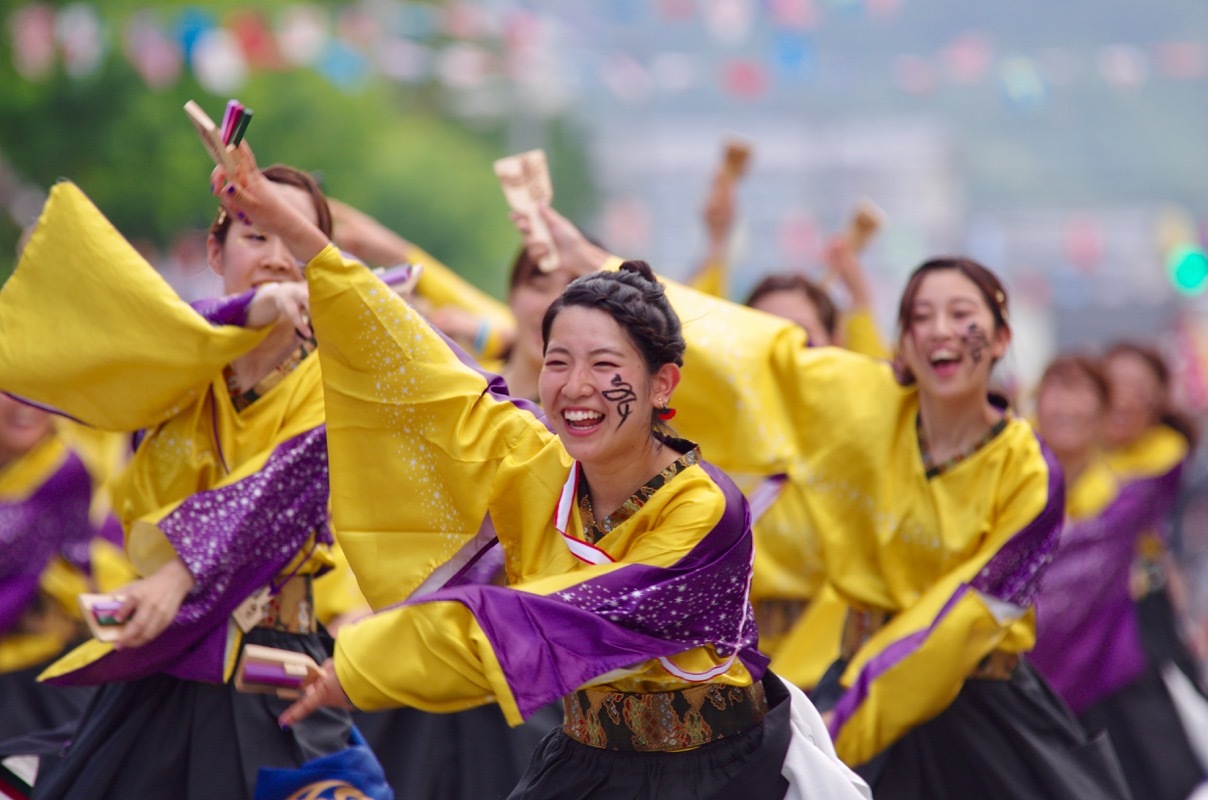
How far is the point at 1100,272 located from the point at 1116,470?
4917cm

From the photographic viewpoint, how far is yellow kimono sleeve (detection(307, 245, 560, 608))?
3250 mm

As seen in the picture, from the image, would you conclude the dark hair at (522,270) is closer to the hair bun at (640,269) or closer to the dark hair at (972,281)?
the dark hair at (972,281)

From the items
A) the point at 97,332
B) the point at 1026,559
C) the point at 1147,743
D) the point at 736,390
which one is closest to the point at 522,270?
the point at 736,390

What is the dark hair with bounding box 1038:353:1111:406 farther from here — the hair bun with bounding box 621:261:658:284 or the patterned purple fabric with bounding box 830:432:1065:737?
the hair bun with bounding box 621:261:658:284

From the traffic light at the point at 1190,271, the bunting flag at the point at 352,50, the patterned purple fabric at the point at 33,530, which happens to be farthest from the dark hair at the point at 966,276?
the bunting flag at the point at 352,50

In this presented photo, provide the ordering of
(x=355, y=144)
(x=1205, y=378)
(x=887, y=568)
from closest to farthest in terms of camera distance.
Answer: (x=887, y=568)
(x=1205, y=378)
(x=355, y=144)

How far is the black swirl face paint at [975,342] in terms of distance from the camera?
4176 millimetres

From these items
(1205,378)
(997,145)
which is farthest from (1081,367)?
(997,145)

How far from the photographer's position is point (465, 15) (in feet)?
59.8

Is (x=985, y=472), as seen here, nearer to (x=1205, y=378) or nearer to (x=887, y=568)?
(x=887, y=568)

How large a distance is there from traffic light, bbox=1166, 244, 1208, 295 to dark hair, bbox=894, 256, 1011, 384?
6166 millimetres

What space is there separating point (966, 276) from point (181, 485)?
6.16 feet

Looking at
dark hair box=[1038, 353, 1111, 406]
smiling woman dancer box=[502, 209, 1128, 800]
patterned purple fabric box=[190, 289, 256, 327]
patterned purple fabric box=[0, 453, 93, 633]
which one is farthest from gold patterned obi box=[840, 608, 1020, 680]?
patterned purple fabric box=[0, 453, 93, 633]

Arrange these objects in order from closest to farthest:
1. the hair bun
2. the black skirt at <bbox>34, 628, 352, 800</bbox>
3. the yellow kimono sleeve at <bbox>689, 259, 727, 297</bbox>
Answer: the hair bun < the black skirt at <bbox>34, 628, 352, 800</bbox> < the yellow kimono sleeve at <bbox>689, 259, 727, 297</bbox>
